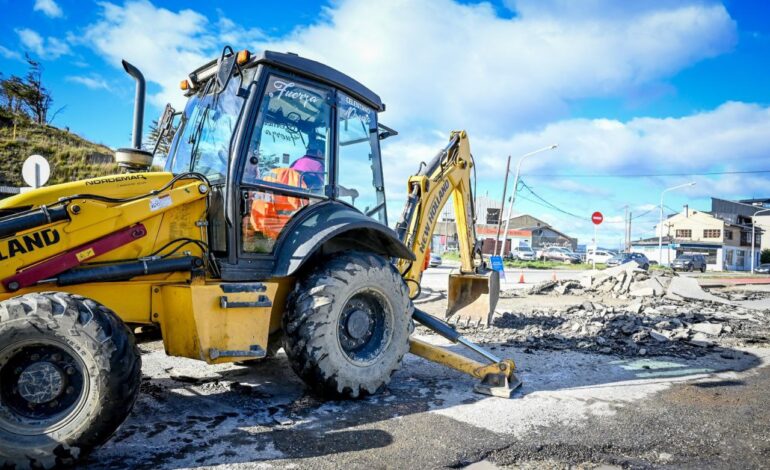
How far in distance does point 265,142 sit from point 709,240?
218 ft

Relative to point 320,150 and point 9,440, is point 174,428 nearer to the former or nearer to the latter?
point 9,440

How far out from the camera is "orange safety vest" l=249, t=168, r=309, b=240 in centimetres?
412

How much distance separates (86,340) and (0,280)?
2.52ft

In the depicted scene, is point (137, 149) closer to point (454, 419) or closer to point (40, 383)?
point (40, 383)

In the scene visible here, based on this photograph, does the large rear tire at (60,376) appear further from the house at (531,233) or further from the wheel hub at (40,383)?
the house at (531,233)

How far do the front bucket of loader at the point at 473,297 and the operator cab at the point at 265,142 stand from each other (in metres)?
3.34

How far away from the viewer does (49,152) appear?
22.5m

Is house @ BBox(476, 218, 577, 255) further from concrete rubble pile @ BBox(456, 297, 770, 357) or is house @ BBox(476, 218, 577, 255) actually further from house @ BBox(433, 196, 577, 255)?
concrete rubble pile @ BBox(456, 297, 770, 357)

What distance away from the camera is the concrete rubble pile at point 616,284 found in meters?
14.6

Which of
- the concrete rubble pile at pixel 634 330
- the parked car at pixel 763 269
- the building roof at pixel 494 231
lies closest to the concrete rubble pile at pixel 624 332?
the concrete rubble pile at pixel 634 330

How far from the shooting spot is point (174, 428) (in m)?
3.58

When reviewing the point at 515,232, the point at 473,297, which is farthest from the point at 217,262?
the point at 515,232

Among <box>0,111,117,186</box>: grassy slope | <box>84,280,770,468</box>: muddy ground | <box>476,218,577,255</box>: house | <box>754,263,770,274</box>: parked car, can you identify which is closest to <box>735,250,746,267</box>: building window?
<box>754,263,770,274</box>: parked car

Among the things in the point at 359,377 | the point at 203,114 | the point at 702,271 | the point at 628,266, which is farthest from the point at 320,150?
the point at 702,271
